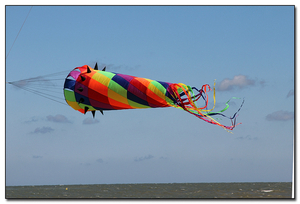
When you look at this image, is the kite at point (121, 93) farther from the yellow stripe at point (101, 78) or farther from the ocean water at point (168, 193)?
the ocean water at point (168, 193)

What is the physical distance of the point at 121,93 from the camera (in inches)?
500

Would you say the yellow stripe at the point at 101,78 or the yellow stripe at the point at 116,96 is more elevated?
the yellow stripe at the point at 101,78

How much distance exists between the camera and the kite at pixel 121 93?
12094mm

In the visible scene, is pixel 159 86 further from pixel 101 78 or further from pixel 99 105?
pixel 99 105

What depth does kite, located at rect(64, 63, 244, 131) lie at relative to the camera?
39.7ft

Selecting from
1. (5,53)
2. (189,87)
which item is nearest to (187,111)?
(189,87)

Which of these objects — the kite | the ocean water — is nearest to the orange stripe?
the kite

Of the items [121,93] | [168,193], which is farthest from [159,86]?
[168,193]

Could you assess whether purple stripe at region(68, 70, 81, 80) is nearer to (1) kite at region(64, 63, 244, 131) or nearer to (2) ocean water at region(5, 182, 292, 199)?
(1) kite at region(64, 63, 244, 131)

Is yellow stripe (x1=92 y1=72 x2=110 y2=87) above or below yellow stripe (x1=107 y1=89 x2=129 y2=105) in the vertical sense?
above

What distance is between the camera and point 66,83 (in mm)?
13266

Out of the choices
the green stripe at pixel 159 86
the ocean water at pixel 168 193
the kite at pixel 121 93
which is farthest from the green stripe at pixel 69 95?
the ocean water at pixel 168 193

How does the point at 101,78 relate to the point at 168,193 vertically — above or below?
above
